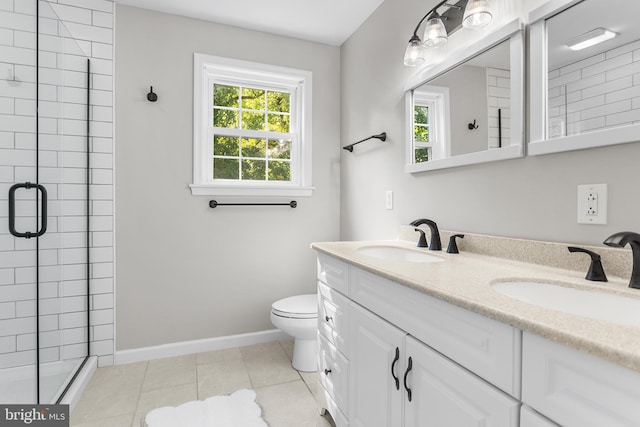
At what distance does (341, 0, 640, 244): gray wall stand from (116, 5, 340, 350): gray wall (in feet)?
1.49

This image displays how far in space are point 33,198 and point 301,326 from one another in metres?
1.56

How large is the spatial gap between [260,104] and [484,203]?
75.3 inches

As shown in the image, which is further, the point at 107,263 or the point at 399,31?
the point at 107,263

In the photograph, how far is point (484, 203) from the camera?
1484 mm

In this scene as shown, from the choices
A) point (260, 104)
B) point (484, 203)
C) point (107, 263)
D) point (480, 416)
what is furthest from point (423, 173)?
point (107, 263)

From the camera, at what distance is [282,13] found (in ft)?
7.72

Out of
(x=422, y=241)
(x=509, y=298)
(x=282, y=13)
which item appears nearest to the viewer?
(x=509, y=298)

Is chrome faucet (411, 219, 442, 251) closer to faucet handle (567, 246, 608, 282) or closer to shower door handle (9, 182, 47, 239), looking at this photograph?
faucet handle (567, 246, 608, 282)

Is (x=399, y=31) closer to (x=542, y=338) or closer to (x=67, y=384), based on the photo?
(x=542, y=338)

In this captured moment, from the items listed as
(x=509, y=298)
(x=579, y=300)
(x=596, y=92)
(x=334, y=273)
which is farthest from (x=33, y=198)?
(x=596, y=92)

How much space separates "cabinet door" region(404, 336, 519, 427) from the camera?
0.71 meters

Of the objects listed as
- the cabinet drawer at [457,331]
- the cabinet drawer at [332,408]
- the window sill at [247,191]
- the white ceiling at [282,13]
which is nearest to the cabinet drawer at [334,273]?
the cabinet drawer at [457,331]

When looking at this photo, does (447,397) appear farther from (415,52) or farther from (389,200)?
(415,52)

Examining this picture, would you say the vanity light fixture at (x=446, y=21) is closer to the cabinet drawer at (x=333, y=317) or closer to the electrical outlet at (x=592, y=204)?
the electrical outlet at (x=592, y=204)
